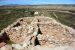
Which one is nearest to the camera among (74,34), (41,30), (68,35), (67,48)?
(67,48)

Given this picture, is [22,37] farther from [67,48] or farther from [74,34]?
[67,48]

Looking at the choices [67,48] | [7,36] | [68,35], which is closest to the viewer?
[67,48]

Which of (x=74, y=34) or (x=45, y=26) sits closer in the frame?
(x=74, y=34)

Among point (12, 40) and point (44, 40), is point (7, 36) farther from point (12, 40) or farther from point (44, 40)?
point (44, 40)

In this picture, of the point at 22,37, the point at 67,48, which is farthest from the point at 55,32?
the point at 67,48

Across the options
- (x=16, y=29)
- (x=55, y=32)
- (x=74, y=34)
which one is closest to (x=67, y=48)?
(x=74, y=34)

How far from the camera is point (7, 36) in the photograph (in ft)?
39.7

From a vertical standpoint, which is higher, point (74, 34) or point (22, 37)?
point (74, 34)

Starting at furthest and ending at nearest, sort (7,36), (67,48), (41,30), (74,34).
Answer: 1. (41,30)
2. (7,36)
3. (74,34)
4. (67,48)

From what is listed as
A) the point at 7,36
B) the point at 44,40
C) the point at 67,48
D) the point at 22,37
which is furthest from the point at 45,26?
the point at 67,48

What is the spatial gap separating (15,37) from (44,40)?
314cm

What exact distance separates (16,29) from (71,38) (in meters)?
4.24

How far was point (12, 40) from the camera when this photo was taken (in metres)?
12.1

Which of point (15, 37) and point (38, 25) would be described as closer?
point (15, 37)
